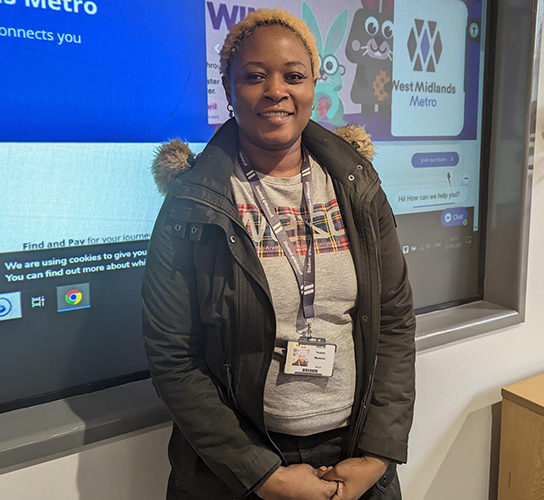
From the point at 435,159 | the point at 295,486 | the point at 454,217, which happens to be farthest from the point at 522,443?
the point at 295,486

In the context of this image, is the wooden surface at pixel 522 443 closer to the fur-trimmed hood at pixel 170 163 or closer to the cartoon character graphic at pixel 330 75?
the cartoon character graphic at pixel 330 75

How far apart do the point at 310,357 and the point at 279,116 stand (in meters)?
0.48

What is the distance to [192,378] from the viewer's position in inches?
43.7

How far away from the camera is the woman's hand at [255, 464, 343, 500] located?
1.11 m

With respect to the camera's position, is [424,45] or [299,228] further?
[424,45]

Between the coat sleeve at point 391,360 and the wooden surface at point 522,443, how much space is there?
0.86m

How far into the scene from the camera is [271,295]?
3.60 feet

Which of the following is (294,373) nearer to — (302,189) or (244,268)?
(244,268)

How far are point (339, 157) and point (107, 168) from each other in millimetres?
575

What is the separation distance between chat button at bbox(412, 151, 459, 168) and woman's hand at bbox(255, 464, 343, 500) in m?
1.20

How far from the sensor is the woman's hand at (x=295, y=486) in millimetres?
1108

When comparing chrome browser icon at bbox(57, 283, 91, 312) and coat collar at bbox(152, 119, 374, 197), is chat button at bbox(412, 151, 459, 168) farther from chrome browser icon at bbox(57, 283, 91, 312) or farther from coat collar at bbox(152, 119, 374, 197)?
chrome browser icon at bbox(57, 283, 91, 312)

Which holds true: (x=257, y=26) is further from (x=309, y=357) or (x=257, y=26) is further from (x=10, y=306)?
(x=10, y=306)

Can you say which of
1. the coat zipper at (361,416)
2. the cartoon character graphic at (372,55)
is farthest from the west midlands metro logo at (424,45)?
the coat zipper at (361,416)
